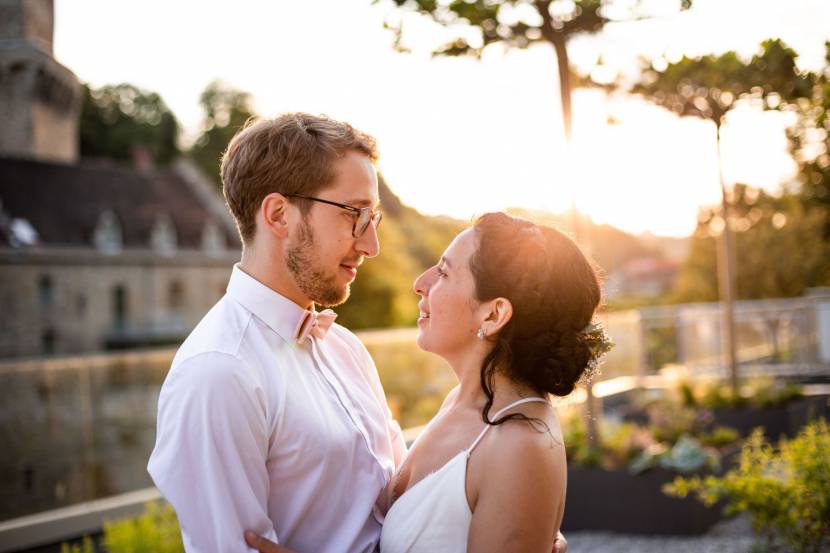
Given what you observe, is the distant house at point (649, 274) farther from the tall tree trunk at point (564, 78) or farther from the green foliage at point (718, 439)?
the tall tree trunk at point (564, 78)

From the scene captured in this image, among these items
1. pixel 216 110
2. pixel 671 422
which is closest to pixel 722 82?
A: pixel 671 422

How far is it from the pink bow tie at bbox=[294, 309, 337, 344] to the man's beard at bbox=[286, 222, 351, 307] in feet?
0.21

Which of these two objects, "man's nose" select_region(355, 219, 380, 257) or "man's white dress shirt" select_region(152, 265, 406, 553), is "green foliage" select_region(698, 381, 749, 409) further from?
"man's nose" select_region(355, 219, 380, 257)

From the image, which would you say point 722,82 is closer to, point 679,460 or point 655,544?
point 679,460

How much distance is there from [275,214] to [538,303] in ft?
2.66

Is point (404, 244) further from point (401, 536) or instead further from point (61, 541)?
point (401, 536)

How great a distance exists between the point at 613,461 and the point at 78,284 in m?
38.9

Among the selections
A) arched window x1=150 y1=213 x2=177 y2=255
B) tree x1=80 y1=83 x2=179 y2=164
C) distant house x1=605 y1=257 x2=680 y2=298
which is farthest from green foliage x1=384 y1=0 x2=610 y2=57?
distant house x1=605 y1=257 x2=680 y2=298

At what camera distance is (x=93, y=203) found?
4456 cm

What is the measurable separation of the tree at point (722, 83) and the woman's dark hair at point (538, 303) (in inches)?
238

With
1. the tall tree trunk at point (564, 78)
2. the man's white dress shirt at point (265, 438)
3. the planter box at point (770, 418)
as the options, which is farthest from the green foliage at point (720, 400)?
the man's white dress shirt at point (265, 438)

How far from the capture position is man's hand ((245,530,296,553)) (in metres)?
2.04

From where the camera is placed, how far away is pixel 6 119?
159ft

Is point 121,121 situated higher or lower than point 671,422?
higher
